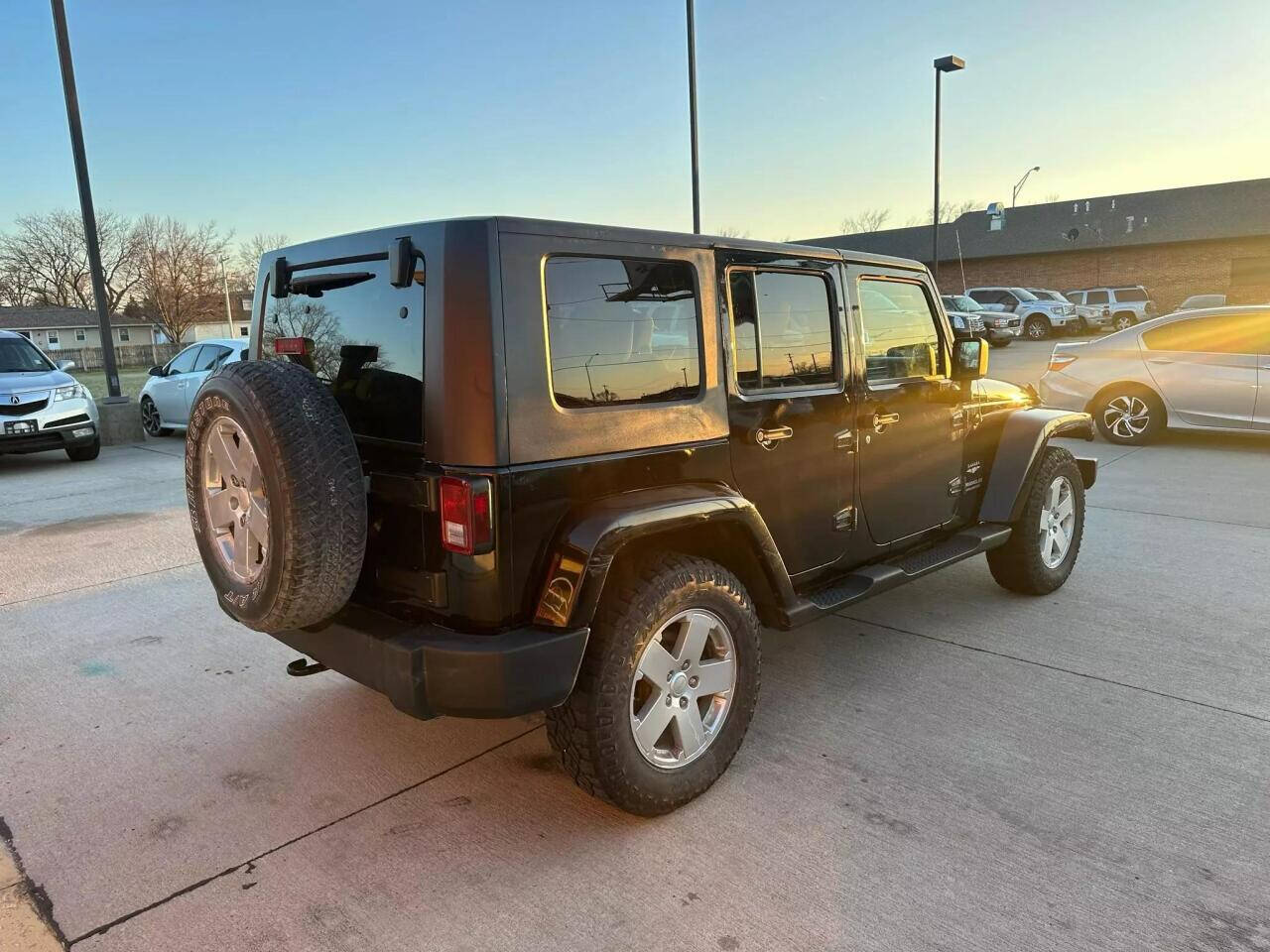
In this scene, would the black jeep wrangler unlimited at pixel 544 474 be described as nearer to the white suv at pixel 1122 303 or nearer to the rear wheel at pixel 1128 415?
the rear wheel at pixel 1128 415

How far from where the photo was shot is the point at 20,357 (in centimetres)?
1052

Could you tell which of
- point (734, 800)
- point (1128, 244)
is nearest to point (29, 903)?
point (734, 800)

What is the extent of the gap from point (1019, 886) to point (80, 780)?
314 centimetres

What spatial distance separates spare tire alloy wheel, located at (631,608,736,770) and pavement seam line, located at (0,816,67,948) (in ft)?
5.48

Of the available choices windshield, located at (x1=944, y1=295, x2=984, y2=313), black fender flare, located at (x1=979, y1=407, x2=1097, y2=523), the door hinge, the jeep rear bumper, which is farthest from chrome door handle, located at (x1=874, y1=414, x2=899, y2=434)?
windshield, located at (x1=944, y1=295, x2=984, y2=313)

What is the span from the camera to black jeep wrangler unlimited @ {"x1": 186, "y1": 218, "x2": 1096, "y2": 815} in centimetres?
238

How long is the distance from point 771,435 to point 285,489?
5.60 ft

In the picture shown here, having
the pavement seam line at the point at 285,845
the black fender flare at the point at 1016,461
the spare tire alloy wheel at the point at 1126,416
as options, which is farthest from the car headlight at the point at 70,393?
the spare tire alloy wheel at the point at 1126,416

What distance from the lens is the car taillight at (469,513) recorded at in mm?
2354

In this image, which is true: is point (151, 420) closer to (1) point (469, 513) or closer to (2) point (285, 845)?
(2) point (285, 845)

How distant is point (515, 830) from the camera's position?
2.72 m

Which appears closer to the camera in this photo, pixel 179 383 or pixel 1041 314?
pixel 179 383

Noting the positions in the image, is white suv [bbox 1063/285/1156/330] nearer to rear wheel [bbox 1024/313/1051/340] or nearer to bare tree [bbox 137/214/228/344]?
rear wheel [bbox 1024/313/1051/340]

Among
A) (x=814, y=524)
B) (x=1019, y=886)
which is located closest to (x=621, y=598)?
(x=814, y=524)
